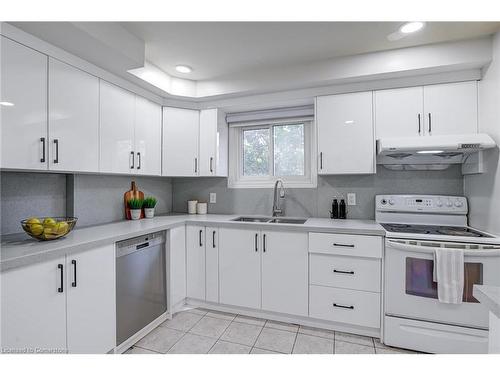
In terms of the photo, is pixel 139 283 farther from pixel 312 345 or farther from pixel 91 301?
pixel 312 345

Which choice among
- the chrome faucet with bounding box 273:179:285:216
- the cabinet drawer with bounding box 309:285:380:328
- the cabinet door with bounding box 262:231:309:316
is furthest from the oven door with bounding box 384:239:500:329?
the chrome faucet with bounding box 273:179:285:216

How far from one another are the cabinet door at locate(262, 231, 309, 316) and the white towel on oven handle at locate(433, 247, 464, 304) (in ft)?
3.01

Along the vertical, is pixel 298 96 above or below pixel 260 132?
above

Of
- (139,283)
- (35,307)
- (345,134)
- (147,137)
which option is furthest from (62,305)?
(345,134)

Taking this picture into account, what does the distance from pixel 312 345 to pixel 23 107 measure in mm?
2496

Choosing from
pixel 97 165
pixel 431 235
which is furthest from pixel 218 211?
pixel 431 235

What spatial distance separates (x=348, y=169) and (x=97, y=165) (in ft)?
7.02

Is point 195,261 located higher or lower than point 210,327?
higher

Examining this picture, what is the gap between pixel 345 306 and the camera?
80.8 inches

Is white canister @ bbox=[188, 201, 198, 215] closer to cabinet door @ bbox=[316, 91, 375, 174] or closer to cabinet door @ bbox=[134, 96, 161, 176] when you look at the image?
cabinet door @ bbox=[134, 96, 161, 176]

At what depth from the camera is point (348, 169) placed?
2359 mm

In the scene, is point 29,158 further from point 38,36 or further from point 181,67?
point 181,67

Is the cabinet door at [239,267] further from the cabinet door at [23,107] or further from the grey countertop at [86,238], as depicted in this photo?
the cabinet door at [23,107]

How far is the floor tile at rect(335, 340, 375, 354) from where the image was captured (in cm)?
184
